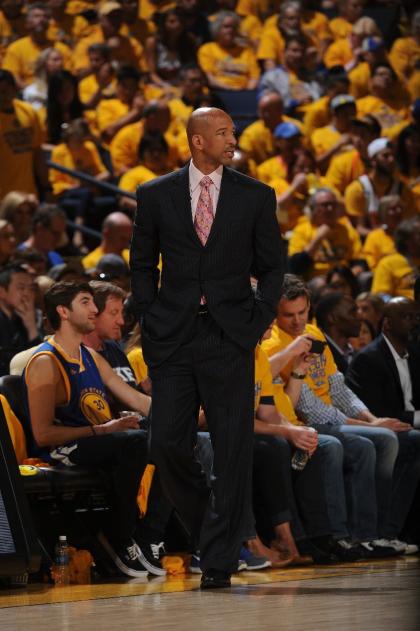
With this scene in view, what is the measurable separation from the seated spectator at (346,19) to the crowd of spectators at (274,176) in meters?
0.02

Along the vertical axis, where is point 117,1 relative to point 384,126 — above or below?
above

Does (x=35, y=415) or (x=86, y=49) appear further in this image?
(x=86, y=49)

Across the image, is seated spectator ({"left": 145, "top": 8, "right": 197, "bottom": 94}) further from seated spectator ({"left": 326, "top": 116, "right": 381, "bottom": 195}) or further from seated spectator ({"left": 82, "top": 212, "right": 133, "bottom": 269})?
seated spectator ({"left": 82, "top": 212, "right": 133, "bottom": 269})

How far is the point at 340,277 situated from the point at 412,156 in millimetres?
3221

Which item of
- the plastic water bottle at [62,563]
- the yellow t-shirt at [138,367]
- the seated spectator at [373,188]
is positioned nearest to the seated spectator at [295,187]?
the seated spectator at [373,188]

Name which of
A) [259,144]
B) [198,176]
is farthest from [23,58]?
[198,176]

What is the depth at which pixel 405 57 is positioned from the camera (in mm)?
16188

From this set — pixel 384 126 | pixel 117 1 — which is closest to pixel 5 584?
pixel 384 126

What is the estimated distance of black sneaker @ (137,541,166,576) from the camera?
250 inches

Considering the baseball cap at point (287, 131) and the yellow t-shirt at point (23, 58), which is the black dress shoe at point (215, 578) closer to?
the baseball cap at point (287, 131)

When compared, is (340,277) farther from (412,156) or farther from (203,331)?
(203,331)

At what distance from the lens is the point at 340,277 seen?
35.3 feet

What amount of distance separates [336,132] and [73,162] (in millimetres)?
2993

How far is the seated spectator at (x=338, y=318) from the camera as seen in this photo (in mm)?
8758
